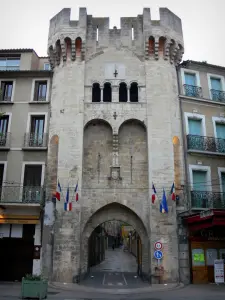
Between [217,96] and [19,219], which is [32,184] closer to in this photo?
[19,219]

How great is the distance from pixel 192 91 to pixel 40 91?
10039 millimetres

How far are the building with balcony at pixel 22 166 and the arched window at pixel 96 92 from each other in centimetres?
300

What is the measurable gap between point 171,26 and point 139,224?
1317 centimetres

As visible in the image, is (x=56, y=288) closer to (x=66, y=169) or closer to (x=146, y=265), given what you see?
(x=146, y=265)

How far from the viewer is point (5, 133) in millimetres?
19188

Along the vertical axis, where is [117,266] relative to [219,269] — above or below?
below

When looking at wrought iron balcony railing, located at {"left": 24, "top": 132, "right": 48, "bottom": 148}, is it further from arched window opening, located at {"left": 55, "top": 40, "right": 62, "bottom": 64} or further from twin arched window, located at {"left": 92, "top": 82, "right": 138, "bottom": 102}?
arched window opening, located at {"left": 55, "top": 40, "right": 62, "bottom": 64}

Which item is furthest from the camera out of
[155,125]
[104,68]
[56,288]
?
[104,68]

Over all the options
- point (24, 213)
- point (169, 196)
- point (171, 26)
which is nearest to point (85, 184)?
point (24, 213)

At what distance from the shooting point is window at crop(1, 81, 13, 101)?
796 inches

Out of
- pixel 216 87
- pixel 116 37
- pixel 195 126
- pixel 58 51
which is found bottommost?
pixel 195 126

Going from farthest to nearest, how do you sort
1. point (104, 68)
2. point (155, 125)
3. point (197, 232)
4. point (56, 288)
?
point (104, 68), point (155, 125), point (197, 232), point (56, 288)

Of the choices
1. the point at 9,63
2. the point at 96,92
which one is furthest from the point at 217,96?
the point at 9,63

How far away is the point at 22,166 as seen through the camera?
1838 centimetres
